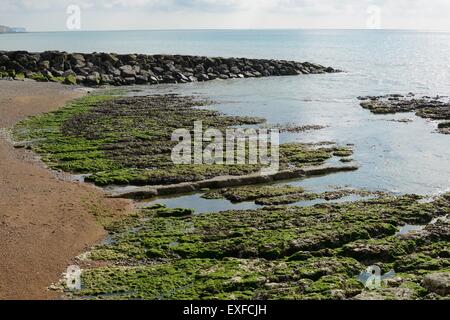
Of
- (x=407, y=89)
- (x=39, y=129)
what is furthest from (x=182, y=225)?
(x=407, y=89)

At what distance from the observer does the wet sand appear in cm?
1666

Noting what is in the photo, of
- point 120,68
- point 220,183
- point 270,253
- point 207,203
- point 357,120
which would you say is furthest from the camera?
point 120,68

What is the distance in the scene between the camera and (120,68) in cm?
7612

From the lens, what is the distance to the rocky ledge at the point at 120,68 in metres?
71.1

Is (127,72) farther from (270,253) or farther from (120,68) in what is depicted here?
(270,253)

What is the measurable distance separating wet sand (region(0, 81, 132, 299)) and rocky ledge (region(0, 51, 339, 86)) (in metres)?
39.2

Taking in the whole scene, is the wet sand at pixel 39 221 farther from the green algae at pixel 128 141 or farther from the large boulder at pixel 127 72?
the large boulder at pixel 127 72

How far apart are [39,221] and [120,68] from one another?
188 ft

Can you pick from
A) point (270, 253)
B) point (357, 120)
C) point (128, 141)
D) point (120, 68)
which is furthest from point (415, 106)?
point (270, 253)

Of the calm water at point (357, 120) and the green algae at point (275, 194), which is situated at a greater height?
the calm water at point (357, 120)

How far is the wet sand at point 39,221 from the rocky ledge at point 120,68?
39.2 meters

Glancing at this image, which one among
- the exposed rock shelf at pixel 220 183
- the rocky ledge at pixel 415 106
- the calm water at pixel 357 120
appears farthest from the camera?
the rocky ledge at pixel 415 106

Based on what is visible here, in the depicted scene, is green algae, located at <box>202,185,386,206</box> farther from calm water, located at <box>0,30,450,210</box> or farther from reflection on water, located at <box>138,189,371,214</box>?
calm water, located at <box>0,30,450,210</box>

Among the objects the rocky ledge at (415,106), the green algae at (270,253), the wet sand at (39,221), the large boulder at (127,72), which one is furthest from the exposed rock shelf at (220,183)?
the large boulder at (127,72)
